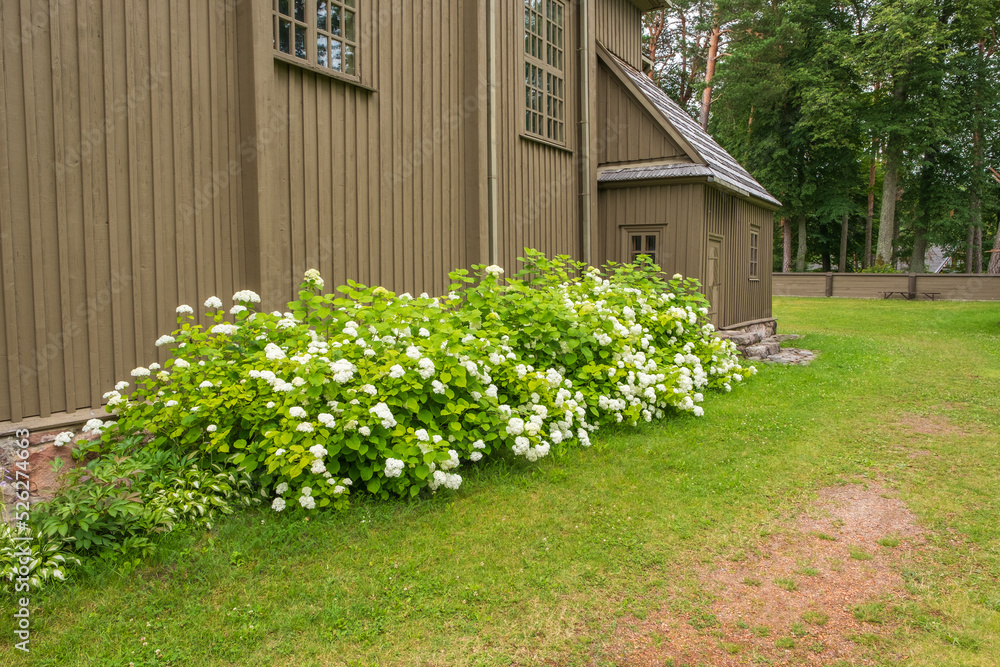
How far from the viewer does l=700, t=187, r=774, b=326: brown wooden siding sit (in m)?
12.9

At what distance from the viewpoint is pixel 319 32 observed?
645 centimetres

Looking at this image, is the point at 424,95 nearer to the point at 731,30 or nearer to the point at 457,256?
the point at 457,256

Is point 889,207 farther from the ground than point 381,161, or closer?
farther from the ground

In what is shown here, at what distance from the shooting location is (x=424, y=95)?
7766 mm

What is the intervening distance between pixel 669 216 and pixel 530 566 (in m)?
9.24

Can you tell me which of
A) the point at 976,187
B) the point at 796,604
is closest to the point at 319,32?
the point at 796,604

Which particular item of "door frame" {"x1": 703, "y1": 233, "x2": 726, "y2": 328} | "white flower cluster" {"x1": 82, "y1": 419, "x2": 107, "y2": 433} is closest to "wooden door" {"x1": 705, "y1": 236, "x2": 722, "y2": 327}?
"door frame" {"x1": 703, "y1": 233, "x2": 726, "y2": 328}

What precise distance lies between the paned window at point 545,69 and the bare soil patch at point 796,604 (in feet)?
22.6

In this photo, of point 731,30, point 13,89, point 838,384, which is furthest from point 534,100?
point 731,30

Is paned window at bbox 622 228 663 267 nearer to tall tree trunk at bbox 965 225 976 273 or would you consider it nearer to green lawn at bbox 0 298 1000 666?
green lawn at bbox 0 298 1000 666

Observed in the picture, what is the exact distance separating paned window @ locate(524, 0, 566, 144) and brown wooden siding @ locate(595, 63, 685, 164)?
1.86 m

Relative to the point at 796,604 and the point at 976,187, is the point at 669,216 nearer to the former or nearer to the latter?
A: the point at 796,604

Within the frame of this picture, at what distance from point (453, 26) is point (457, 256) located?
262 centimetres

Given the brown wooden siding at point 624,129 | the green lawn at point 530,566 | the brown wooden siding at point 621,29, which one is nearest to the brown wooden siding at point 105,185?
the green lawn at point 530,566
